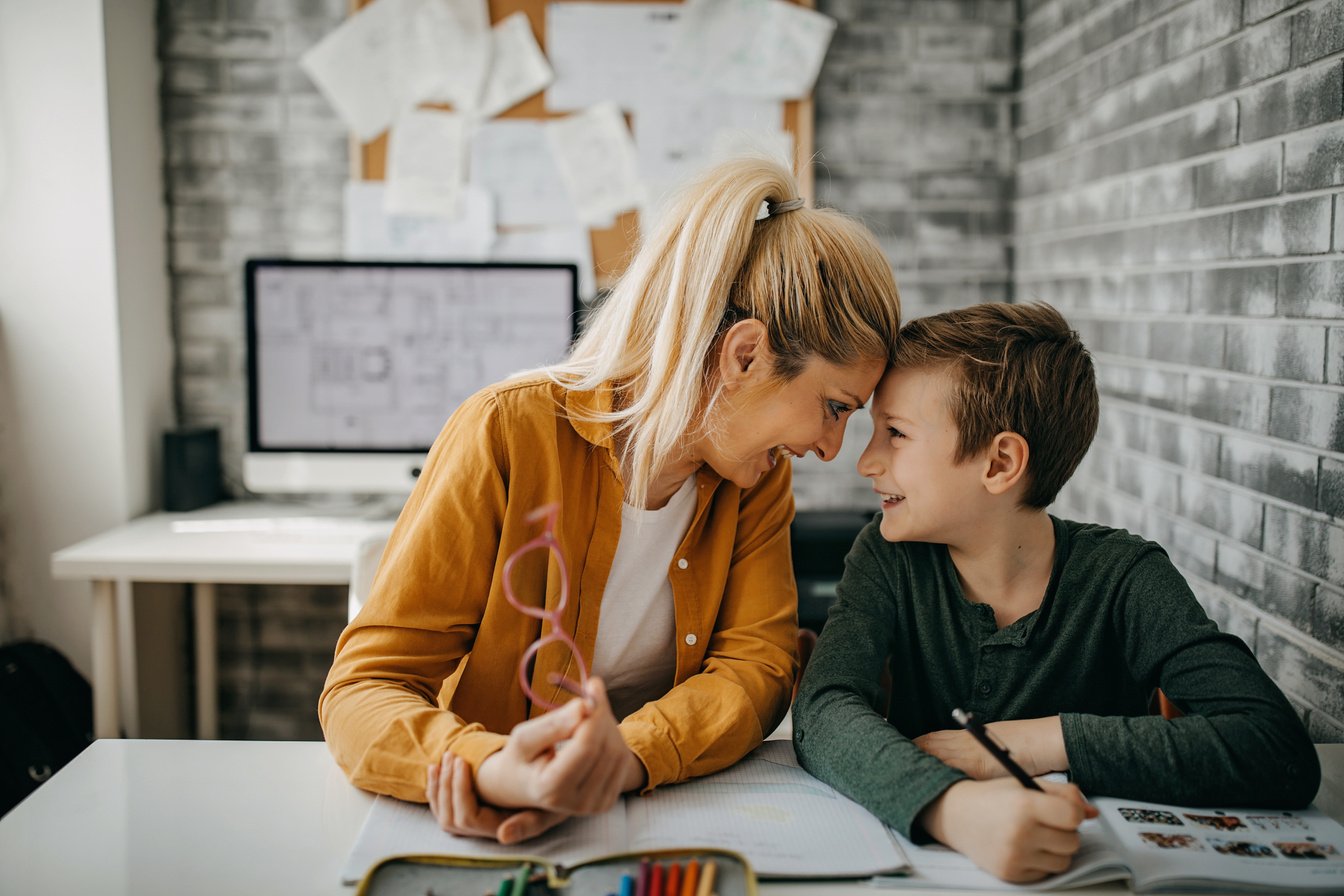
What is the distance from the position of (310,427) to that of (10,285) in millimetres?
693

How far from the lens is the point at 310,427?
235cm

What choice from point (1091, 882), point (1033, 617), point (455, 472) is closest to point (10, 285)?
point (455, 472)

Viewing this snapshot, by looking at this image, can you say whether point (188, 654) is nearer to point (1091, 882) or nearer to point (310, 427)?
point (310, 427)

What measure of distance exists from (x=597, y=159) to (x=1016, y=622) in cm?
171

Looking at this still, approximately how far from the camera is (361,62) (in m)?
2.50

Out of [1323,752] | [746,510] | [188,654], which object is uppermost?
[746,510]

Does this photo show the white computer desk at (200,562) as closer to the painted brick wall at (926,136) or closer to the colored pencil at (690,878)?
the colored pencil at (690,878)

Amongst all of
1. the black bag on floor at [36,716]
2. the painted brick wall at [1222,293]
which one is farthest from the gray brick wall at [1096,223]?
the black bag on floor at [36,716]

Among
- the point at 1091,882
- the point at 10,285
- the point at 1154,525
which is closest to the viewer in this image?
the point at 1091,882

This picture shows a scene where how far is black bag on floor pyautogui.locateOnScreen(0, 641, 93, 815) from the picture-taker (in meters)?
2.02

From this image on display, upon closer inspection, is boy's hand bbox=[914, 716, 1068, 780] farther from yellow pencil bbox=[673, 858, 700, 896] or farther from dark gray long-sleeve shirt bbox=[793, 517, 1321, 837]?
yellow pencil bbox=[673, 858, 700, 896]

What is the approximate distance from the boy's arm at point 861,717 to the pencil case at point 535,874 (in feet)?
0.57

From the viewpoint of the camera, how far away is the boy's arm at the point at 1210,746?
966mm

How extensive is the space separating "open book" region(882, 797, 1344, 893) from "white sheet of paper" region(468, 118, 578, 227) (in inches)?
76.1
